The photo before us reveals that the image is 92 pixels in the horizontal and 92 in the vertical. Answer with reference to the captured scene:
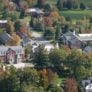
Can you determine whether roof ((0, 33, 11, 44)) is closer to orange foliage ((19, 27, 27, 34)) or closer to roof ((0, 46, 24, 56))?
orange foliage ((19, 27, 27, 34))

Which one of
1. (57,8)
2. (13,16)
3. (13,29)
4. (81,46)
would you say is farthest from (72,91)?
(57,8)

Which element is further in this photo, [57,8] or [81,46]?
[57,8]

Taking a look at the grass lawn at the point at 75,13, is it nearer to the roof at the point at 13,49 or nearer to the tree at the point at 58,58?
the roof at the point at 13,49

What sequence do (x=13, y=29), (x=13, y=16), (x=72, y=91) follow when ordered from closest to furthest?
1. (x=72, y=91)
2. (x=13, y=29)
3. (x=13, y=16)

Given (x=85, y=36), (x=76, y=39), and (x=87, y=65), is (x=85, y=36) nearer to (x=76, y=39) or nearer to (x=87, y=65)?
(x=76, y=39)

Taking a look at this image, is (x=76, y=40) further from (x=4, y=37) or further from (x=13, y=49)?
(x=13, y=49)

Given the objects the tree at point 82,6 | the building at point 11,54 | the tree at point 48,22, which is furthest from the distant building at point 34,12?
the building at point 11,54

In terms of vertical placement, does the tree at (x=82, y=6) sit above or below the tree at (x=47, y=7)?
below

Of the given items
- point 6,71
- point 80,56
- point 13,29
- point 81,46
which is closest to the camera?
point 6,71

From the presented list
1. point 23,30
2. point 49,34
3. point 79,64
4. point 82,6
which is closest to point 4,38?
point 23,30
